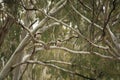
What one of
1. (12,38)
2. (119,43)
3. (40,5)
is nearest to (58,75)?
(12,38)

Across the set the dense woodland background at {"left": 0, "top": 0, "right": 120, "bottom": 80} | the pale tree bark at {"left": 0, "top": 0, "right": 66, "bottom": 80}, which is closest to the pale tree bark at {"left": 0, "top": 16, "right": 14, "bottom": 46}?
the dense woodland background at {"left": 0, "top": 0, "right": 120, "bottom": 80}

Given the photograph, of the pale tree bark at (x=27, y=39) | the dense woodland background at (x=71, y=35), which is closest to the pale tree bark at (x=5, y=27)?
the dense woodland background at (x=71, y=35)

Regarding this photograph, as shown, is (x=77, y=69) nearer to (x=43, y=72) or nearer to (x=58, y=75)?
(x=58, y=75)

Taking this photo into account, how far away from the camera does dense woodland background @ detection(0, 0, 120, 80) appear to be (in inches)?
202

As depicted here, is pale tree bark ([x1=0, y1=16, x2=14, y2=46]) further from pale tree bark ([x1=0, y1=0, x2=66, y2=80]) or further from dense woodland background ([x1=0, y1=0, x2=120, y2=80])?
pale tree bark ([x1=0, y1=0, x2=66, y2=80])

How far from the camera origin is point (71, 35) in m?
7.11

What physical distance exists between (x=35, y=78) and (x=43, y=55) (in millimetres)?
1588

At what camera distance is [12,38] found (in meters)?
7.93

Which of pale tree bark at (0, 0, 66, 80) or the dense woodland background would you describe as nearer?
the dense woodland background

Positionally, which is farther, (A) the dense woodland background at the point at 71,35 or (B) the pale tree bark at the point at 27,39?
(B) the pale tree bark at the point at 27,39

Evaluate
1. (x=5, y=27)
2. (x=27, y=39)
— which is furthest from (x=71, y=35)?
(x=5, y=27)

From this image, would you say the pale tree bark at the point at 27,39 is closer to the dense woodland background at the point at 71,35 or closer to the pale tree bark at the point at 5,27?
the dense woodland background at the point at 71,35

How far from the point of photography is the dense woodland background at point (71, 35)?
5.13 meters

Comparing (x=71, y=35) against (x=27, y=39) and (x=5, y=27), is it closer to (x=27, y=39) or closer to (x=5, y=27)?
(x=27, y=39)
